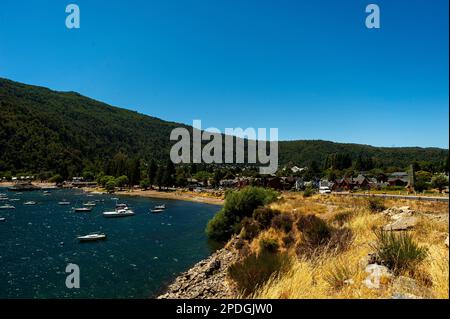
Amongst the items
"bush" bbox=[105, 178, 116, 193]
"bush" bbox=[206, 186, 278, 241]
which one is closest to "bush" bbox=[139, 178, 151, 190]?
"bush" bbox=[105, 178, 116, 193]

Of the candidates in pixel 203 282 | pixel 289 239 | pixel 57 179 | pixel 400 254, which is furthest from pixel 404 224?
pixel 57 179

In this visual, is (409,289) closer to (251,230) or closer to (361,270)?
(361,270)

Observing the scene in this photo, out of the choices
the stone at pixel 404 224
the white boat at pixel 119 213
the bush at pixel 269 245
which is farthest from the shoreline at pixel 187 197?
the stone at pixel 404 224

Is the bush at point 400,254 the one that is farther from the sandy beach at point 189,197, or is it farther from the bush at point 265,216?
the sandy beach at point 189,197

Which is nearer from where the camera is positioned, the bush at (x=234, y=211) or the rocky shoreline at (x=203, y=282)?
the rocky shoreline at (x=203, y=282)
